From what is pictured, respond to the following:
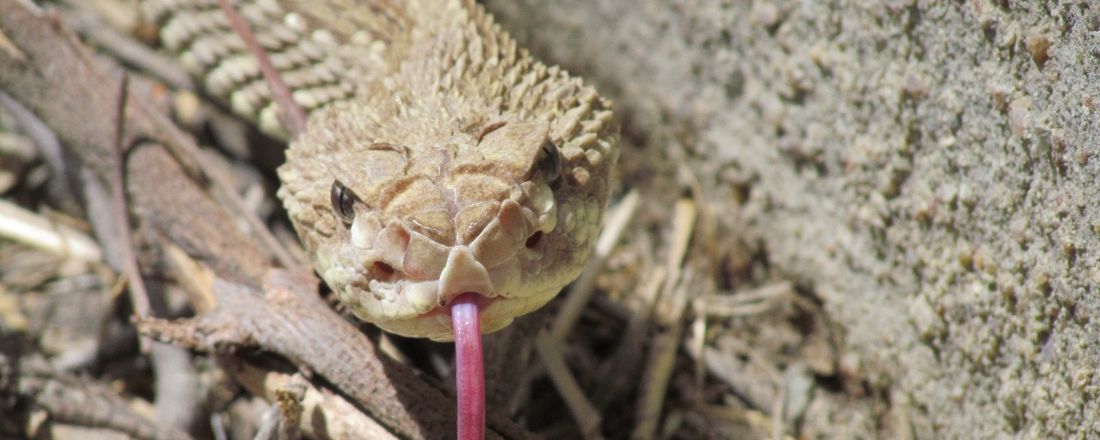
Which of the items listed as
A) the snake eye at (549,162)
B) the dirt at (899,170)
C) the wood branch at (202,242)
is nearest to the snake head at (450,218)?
the snake eye at (549,162)

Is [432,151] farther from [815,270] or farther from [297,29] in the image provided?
[815,270]

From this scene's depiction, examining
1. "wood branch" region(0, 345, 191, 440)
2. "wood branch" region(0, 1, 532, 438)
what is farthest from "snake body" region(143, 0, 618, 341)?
"wood branch" region(0, 345, 191, 440)

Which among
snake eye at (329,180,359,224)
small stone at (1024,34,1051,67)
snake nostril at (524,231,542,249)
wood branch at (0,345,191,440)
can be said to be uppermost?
small stone at (1024,34,1051,67)

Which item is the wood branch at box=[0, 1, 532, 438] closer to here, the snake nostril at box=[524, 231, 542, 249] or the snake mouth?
the snake mouth

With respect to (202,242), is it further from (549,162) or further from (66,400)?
(549,162)

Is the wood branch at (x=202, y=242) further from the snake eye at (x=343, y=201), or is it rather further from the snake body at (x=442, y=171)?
the snake eye at (x=343, y=201)

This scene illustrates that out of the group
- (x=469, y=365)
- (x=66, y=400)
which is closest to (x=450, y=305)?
(x=469, y=365)
